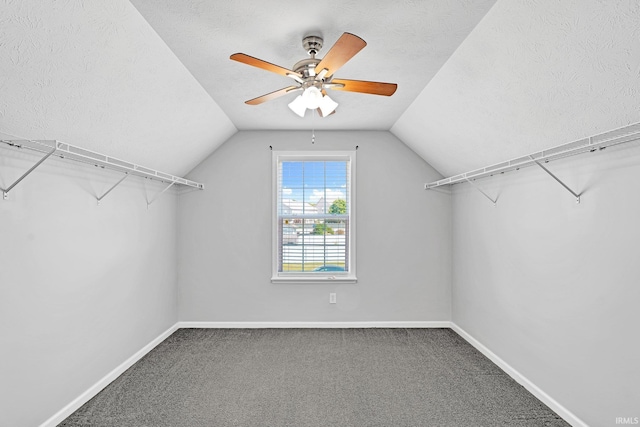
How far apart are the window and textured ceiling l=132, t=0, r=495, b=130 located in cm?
152

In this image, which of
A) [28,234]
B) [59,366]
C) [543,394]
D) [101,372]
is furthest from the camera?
[101,372]

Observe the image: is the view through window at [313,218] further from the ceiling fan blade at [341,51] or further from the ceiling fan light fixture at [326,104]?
the ceiling fan blade at [341,51]

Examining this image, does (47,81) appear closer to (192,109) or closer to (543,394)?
(192,109)

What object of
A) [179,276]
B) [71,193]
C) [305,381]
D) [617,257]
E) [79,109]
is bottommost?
[305,381]

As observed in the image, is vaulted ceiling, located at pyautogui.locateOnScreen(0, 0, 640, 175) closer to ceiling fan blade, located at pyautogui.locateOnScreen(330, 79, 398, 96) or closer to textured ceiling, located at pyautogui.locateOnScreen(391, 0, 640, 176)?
textured ceiling, located at pyautogui.locateOnScreen(391, 0, 640, 176)

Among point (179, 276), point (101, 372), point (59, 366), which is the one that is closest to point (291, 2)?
point (59, 366)

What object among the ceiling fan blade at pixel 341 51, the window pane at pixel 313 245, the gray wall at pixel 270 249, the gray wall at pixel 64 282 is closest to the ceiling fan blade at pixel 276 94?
the ceiling fan blade at pixel 341 51

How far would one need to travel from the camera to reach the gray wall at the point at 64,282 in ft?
6.69

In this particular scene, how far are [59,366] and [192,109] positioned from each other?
2.12 meters

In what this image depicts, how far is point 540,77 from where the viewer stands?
1.96 m

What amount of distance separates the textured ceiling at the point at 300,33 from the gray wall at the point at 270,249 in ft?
4.55

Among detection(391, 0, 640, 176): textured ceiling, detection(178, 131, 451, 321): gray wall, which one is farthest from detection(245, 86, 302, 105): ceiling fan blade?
detection(178, 131, 451, 321): gray wall

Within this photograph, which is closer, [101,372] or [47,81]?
[47,81]

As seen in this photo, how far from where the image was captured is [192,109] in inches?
122
